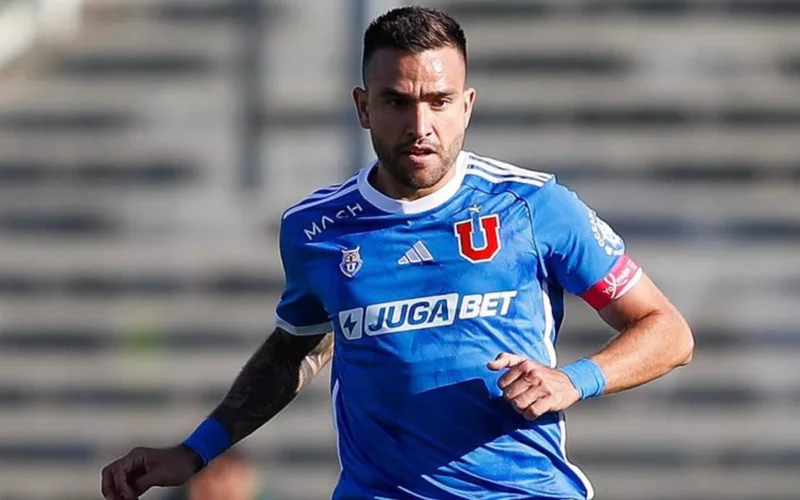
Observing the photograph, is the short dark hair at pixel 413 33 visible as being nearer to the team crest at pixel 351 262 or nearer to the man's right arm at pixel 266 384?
the team crest at pixel 351 262

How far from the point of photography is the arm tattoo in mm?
3682

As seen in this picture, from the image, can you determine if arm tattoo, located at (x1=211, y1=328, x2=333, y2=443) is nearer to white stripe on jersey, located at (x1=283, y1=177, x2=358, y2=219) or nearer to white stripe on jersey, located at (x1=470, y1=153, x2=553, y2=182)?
white stripe on jersey, located at (x1=283, y1=177, x2=358, y2=219)

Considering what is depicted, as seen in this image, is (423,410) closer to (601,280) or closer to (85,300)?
(601,280)

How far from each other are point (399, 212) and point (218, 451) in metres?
0.69

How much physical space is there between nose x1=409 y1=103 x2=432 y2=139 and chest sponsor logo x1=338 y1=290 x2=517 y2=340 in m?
0.33

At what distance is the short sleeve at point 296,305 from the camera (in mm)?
3576

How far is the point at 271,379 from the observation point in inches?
146

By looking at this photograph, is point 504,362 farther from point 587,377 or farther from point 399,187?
point 399,187

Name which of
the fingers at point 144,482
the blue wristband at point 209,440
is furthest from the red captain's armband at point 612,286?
the fingers at point 144,482

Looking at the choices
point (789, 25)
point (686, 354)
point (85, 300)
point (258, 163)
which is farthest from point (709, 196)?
point (686, 354)

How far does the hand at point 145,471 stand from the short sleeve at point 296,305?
37 cm

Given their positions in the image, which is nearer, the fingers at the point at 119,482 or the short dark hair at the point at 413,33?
the short dark hair at the point at 413,33

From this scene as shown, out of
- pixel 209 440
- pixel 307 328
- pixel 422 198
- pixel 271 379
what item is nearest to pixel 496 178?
pixel 422 198

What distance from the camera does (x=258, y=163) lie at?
8094 mm
